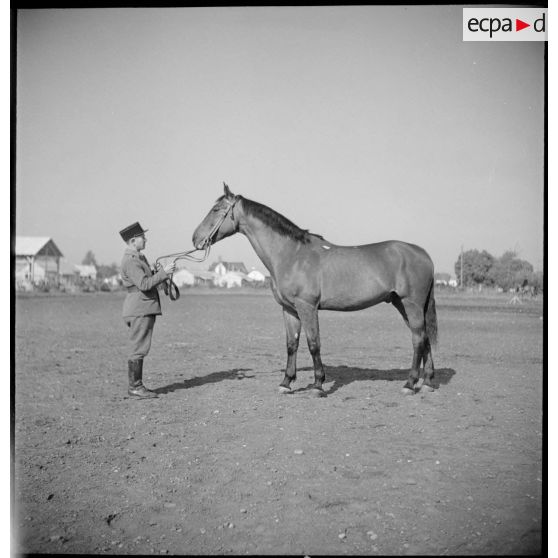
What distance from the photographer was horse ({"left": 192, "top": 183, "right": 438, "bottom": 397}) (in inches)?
231

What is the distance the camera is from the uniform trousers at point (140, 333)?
583 centimetres

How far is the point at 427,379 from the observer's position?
619 centimetres

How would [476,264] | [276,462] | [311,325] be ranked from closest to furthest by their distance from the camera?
[276,462], [311,325], [476,264]

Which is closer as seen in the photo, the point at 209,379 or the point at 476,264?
the point at 209,379

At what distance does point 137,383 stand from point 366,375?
138 inches

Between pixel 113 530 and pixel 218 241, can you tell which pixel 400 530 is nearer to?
pixel 113 530

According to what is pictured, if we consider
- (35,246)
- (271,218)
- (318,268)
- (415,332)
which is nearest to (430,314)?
(415,332)

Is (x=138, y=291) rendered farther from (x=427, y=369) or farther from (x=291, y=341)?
(x=427, y=369)

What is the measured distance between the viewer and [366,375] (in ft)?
23.9

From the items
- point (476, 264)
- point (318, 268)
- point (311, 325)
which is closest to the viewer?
point (311, 325)

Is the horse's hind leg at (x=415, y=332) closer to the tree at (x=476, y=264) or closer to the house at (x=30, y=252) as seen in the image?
the tree at (x=476, y=264)

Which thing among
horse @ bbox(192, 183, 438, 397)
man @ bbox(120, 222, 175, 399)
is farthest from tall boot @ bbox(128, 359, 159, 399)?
horse @ bbox(192, 183, 438, 397)

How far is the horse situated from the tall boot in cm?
Answer: 177

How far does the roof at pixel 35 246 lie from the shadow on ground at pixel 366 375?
3.83 metres
